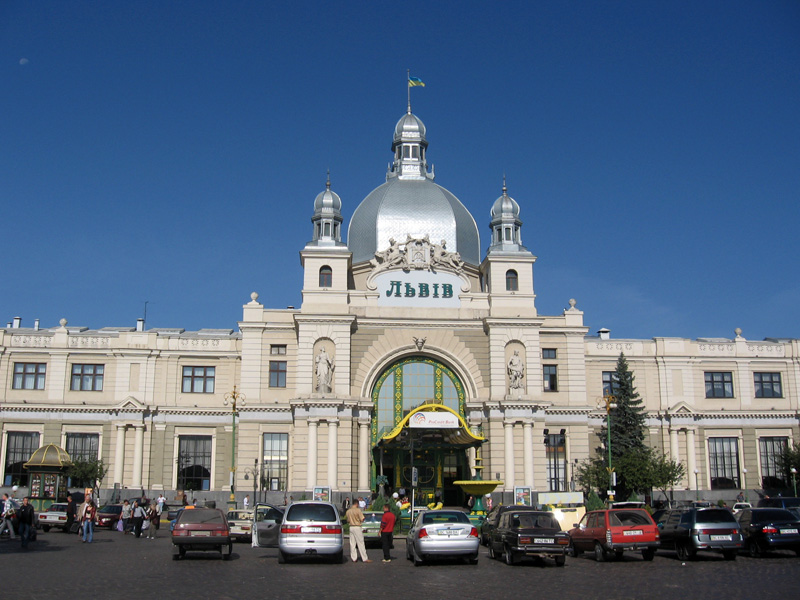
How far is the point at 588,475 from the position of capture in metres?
49.3

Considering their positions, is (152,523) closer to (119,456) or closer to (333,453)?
(333,453)

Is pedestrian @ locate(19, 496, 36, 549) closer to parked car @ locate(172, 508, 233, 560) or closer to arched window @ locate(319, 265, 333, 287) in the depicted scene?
parked car @ locate(172, 508, 233, 560)

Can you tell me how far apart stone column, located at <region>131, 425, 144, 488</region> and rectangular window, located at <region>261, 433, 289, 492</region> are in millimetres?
7592

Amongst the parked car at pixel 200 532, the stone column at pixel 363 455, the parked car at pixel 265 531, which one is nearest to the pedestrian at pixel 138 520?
the parked car at pixel 265 531

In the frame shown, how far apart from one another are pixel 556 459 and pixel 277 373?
18.0m

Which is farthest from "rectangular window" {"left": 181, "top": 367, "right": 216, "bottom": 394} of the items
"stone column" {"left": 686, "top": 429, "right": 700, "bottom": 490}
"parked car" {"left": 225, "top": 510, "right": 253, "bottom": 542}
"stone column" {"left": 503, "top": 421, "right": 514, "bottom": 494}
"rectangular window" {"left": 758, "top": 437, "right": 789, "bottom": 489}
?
"rectangular window" {"left": 758, "top": 437, "right": 789, "bottom": 489}

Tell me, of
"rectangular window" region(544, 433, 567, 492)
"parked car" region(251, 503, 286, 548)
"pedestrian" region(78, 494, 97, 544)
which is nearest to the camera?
"parked car" region(251, 503, 286, 548)

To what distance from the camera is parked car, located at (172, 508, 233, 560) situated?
2506cm

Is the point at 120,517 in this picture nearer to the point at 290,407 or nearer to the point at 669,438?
the point at 290,407

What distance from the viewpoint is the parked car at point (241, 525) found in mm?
33281

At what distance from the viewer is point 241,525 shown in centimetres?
3334

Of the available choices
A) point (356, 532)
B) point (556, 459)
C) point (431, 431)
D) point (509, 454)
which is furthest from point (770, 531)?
point (556, 459)

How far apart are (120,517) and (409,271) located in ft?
72.4

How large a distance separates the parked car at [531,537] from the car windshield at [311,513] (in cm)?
501
